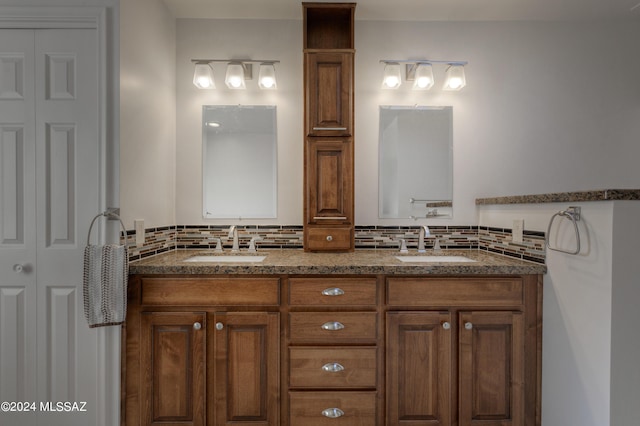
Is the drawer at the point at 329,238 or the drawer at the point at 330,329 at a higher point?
the drawer at the point at 329,238

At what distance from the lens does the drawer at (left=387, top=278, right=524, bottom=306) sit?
1533 millimetres

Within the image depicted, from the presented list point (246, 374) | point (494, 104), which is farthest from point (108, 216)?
point (494, 104)

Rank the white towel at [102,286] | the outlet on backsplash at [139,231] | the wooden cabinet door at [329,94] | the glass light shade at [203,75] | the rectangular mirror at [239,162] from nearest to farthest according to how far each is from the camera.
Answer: the white towel at [102,286]
the outlet on backsplash at [139,231]
the wooden cabinet door at [329,94]
the glass light shade at [203,75]
the rectangular mirror at [239,162]

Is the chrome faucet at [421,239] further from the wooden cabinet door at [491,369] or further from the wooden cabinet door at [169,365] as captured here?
the wooden cabinet door at [169,365]

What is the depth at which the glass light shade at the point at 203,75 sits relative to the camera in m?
2.04

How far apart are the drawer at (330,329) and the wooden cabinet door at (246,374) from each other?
0.32 feet

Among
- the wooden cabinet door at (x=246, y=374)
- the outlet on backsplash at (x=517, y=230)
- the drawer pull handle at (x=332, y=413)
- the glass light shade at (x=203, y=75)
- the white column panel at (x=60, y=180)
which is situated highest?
the glass light shade at (x=203, y=75)

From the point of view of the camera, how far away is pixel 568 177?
2.17 metres

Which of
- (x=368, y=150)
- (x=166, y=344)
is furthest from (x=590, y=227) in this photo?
(x=166, y=344)

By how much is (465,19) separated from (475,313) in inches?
75.8

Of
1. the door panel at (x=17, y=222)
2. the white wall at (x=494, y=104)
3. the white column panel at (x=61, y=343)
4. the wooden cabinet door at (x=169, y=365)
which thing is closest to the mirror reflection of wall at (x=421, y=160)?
the white wall at (x=494, y=104)

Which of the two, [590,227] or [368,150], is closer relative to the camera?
[590,227]

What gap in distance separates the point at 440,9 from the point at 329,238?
5.42 feet

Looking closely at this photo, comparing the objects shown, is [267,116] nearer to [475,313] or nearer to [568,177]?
[475,313]
